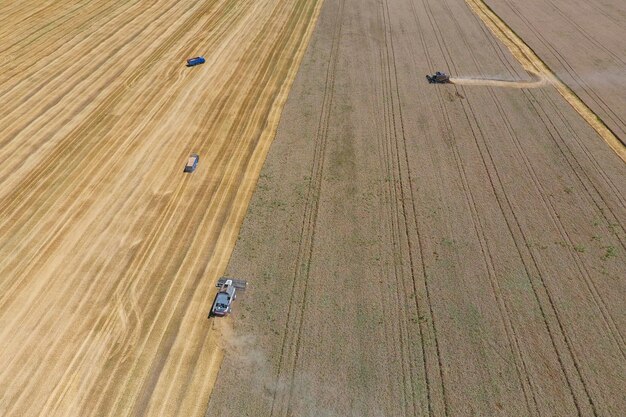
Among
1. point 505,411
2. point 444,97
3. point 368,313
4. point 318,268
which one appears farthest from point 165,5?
point 505,411

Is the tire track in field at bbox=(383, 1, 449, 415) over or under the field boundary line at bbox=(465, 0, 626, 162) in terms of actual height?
under

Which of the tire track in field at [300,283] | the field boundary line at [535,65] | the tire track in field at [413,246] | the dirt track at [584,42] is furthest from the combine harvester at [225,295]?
the dirt track at [584,42]

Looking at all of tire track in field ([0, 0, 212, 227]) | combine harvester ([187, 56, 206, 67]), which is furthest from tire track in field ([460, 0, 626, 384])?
tire track in field ([0, 0, 212, 227])

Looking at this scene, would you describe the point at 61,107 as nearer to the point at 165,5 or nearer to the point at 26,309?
the point at 26,309

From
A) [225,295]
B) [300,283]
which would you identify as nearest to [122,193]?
[225,295]

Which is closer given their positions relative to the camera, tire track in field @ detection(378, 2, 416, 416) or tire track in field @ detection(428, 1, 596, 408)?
tire track in field @ detection(378, 2, 416, 416)

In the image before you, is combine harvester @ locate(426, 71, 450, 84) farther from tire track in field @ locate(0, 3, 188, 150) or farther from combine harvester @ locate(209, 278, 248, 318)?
tire track in field @ locate(0, 3, 188, 150)

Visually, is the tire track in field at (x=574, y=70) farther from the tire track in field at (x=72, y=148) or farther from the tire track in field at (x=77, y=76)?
the tire track in field at (x=77, y=76)
